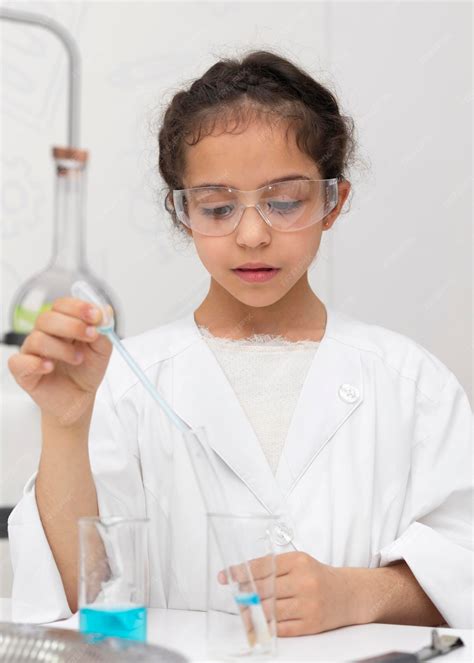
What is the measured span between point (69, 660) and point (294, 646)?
279mm

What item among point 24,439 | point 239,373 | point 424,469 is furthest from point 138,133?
point 424,469

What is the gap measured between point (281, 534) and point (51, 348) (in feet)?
1.62

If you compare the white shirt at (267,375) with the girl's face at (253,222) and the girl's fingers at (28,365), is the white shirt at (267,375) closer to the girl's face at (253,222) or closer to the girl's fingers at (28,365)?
the girl's face at (253,222)

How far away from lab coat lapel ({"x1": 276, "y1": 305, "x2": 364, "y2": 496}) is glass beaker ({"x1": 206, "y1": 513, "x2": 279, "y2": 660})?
1.63 ft

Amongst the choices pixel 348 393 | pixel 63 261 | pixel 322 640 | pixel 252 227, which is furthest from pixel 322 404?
pixel 63 261

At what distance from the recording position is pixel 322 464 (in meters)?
1.57

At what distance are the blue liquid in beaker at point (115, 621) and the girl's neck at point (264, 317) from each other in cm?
75

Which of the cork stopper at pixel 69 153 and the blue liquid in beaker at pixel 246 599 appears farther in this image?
the cork stopper at pixel 69 153

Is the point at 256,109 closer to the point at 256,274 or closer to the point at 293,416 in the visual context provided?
the point at 256,274

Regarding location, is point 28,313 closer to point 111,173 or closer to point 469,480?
point 111,173

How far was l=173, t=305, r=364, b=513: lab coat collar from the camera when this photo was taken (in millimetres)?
1533

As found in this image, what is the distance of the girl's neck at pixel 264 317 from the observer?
174 cm

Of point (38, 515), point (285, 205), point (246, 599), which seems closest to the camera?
point (246, 599)

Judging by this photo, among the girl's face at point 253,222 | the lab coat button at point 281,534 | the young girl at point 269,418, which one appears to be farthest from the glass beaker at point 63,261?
the lab coat button at point 281,534
